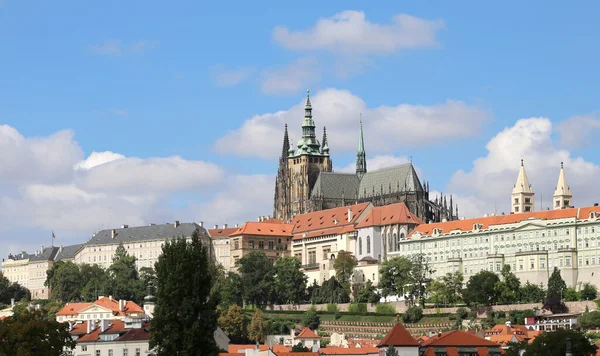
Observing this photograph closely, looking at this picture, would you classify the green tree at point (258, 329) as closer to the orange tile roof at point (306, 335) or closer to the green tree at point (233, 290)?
the orange tile roof at point (306, 335)

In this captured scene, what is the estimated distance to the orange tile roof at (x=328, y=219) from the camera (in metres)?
187

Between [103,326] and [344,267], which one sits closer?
[103,326]

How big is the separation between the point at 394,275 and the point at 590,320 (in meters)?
37.4

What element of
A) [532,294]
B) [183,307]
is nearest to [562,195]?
[532,294]

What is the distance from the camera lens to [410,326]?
463ft

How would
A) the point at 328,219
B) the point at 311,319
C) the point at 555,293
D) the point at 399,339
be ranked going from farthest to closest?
the point at 328,219 < the point at 311,319 < the point at 555,293 < the point at 399,339

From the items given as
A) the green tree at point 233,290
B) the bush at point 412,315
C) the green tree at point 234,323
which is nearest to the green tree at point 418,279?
the bush at point 412,315

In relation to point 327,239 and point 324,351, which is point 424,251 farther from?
point 324,351

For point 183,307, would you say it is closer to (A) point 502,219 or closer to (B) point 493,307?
(B) point 493,307

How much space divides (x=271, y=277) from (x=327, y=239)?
19.3 m

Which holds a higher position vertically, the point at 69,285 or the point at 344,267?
the point at 344,267

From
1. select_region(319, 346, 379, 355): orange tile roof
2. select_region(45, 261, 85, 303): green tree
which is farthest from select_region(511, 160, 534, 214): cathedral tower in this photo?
select_region(319, 346, 379, 355): orange tile roof

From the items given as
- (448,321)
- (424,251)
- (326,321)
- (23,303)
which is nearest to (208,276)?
(448,321)

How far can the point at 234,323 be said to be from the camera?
141125 millimetres
